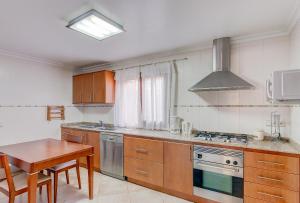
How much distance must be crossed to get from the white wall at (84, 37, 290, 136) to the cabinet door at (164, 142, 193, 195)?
64 centimetres

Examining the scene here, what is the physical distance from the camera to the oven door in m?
2.04

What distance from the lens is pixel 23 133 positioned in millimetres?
3365

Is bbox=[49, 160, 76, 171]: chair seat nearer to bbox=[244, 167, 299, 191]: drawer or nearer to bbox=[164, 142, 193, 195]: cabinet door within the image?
bbox=[164, 142, 193, 195]: cabinet door

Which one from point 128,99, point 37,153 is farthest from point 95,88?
point 37,153

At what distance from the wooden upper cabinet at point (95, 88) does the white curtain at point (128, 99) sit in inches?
5.8

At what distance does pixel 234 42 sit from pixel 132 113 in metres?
2.13

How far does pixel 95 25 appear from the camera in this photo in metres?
2.03

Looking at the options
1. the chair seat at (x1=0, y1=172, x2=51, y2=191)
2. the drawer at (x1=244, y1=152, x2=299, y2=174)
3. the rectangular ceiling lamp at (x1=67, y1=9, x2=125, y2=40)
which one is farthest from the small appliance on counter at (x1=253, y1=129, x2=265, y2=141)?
the chair seat at (x1=0, y1=172, x2=51, y2=191)

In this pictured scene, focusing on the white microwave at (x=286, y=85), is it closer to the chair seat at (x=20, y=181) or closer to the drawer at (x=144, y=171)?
the drawer at (x=144, y=171)

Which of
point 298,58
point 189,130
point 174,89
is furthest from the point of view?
point 174,89

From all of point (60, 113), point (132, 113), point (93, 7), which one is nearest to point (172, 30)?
point (93, 7)

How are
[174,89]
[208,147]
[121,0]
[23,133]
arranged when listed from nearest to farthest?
[121,0]
[208,147]
[174,89]
[23,133]

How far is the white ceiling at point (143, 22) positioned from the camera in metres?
1.66

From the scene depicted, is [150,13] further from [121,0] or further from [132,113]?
[132,113]
